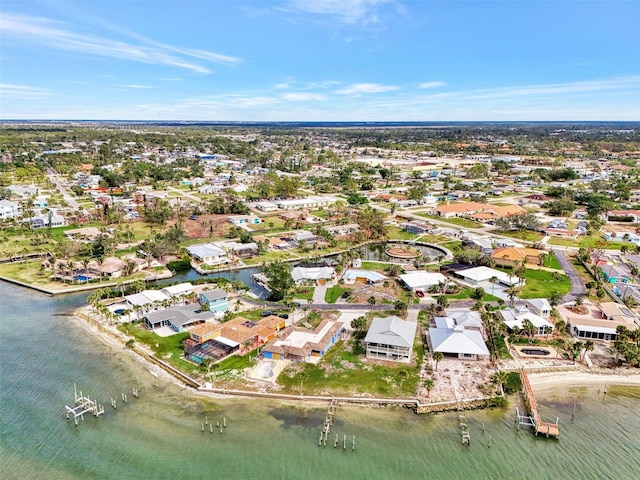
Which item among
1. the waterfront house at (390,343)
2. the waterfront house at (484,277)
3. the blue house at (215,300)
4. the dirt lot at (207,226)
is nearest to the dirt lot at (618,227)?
the waterfront house at (484,277)

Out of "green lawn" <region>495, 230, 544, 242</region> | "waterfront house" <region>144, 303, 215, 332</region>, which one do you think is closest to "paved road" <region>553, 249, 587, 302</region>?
"green lawn" <region>495, 230, 544, 242</region>

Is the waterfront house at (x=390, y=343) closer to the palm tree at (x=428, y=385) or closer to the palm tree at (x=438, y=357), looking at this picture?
the palm tree at (x=438, y=357)

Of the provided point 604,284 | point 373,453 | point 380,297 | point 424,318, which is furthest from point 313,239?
point 373,453

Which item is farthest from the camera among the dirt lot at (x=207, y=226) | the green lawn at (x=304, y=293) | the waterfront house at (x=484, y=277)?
the dirt lot at (x=207, y=226)

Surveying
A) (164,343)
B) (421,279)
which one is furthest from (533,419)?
(164,343)

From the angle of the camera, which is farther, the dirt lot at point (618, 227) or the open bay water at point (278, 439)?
the dirt lot at point (618, 227)

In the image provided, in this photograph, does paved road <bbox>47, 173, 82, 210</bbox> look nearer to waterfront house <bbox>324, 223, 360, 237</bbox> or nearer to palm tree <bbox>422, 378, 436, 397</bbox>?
waterfront house <bbox>324, 223, 360, 237</bbox>
